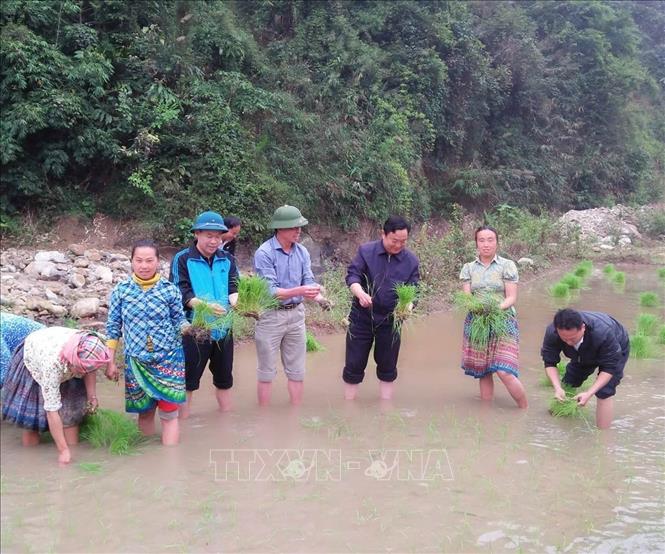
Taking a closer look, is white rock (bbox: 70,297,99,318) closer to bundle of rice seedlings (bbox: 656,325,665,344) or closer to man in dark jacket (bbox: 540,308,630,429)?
man in dark jacket (bbox: 540,308,630,429)

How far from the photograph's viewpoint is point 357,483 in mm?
3637

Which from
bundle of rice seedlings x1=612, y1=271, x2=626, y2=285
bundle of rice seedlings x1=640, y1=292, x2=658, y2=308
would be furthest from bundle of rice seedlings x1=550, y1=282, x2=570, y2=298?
bundle of rice seedlings x1=612, y1=271, x2=626, y2=285

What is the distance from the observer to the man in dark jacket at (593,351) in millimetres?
4203

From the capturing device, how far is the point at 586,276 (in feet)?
37.1

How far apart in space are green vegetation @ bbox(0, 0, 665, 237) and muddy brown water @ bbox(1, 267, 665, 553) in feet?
15.1

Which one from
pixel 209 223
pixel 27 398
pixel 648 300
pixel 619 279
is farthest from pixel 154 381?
pixel 619 279

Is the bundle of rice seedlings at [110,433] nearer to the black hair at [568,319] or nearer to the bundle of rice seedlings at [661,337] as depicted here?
the black hair at [568,319]

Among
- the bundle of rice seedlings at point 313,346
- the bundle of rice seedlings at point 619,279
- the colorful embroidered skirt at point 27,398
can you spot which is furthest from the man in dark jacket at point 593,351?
the bundle of rice seedlings at point 619,279

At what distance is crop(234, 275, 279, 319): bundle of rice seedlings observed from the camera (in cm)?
429

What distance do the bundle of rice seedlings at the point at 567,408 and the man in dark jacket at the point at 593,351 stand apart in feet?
0.44

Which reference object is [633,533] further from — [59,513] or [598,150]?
[598,150]

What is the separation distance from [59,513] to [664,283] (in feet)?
36.3

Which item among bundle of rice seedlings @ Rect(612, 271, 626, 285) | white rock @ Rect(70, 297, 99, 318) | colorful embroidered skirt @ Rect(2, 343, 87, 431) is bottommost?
colorful embroidered skirt @ Rect(2, 343, 87, 431)

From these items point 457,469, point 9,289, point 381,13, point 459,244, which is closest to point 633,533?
point 457,469
